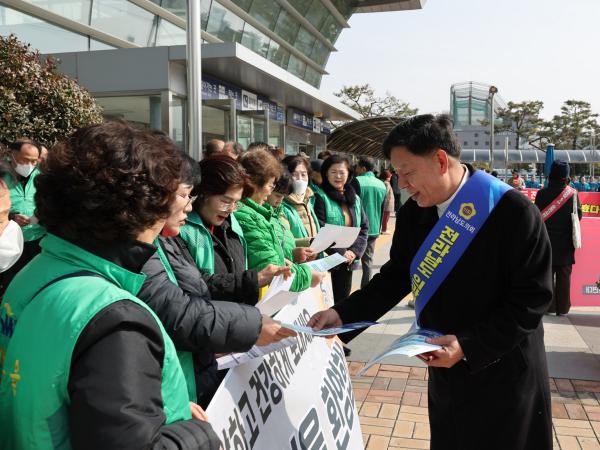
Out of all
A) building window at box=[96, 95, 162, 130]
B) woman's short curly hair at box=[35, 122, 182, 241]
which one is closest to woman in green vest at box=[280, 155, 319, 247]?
woman's short curly hair at box=[35, 122, 182, 241]

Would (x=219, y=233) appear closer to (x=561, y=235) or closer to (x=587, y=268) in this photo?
(x=561, y=235)

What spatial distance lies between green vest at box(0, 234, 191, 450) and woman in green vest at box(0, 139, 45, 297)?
9.13 feet

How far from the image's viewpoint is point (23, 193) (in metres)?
4.96

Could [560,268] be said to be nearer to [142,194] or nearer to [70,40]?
[142,194]

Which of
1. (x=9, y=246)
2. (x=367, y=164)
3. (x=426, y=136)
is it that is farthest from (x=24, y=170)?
(x=367, y=164)

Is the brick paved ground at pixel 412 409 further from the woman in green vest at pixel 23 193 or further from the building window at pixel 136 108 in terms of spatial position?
the building window at pixel 136 108

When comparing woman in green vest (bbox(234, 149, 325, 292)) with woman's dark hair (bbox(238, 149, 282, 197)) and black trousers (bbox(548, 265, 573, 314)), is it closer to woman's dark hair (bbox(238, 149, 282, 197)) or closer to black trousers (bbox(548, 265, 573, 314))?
woman's dark hair (bbox(238, 149, 282, 197))

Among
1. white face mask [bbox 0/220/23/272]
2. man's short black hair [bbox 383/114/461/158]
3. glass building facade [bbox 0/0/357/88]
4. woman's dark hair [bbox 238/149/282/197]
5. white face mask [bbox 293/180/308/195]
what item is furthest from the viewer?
glass building facade [bbox 0/0/357/88]

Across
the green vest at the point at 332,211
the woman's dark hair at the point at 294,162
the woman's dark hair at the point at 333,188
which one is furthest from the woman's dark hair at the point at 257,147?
the green vest at the point at 332,211

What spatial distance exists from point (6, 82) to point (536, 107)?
71.4 meters

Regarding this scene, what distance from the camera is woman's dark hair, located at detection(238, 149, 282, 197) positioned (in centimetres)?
354

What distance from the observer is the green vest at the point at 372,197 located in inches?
293

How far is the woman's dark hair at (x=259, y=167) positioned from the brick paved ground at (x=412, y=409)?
1.80 meters

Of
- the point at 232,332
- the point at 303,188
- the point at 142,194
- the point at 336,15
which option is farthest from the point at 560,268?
the point at 336,15
